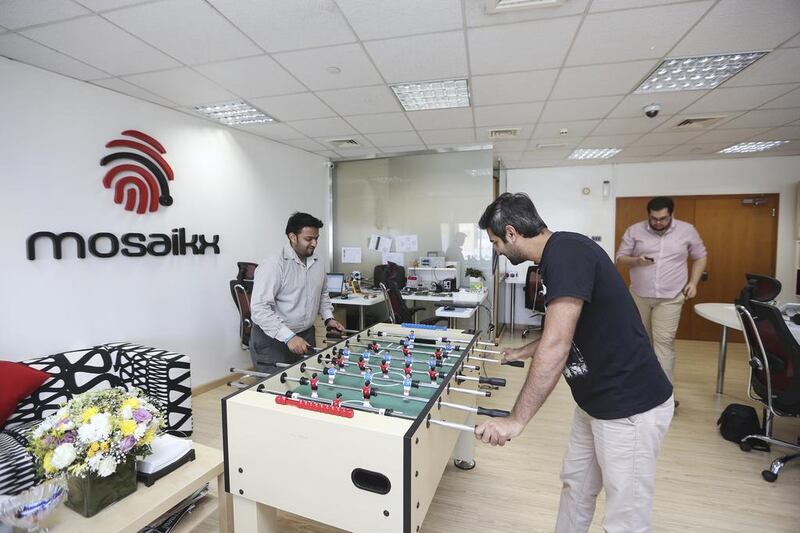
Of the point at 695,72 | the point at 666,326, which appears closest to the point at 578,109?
the point at 695,72

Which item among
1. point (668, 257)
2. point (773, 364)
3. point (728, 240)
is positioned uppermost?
point (728, 240)

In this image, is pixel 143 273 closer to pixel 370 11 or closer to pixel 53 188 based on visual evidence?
pixel 53 188

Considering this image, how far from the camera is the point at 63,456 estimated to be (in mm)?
1258

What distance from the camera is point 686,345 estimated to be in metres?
5.56

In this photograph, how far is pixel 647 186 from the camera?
591 cm

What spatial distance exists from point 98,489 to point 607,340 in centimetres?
189

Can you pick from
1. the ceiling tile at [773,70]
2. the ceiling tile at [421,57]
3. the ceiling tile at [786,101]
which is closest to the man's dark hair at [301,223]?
the ceiling tile at [421,57]

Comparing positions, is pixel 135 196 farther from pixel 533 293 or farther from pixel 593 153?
pixel 593 153

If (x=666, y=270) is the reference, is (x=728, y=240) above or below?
above

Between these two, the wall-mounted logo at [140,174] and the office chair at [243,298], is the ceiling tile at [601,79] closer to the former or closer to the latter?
the office chair at [243,298]

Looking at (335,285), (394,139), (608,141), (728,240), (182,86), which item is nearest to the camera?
(182,86)

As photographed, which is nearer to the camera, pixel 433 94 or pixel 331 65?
pixel 331 65

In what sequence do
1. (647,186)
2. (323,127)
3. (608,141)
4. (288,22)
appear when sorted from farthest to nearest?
(647,186), (608,141), (323,127), (288,22)

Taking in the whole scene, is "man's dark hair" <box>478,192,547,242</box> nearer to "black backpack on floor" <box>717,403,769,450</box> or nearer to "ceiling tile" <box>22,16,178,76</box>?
"ceiling tile" <box>22,16,178,76</box>
